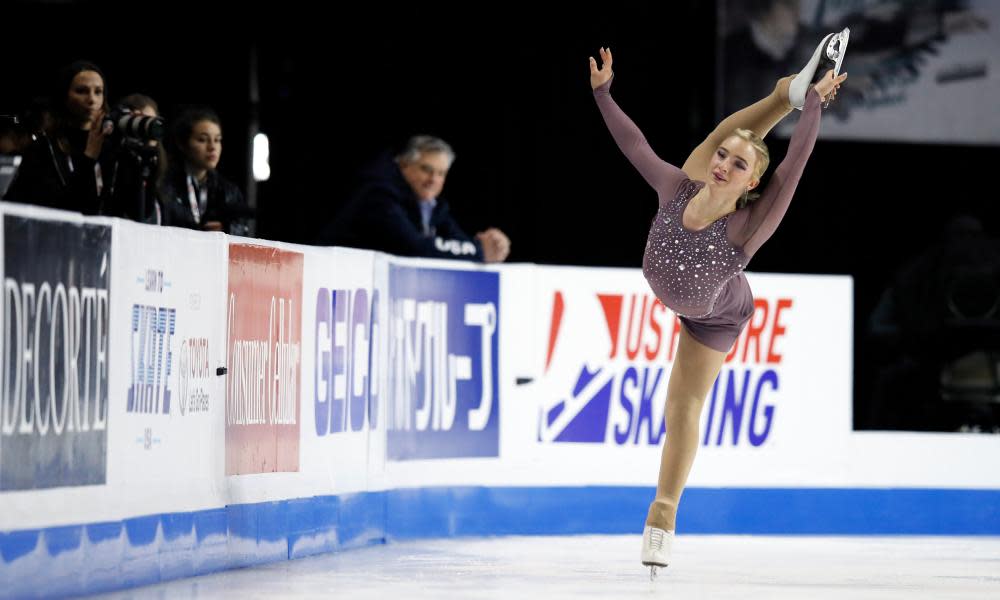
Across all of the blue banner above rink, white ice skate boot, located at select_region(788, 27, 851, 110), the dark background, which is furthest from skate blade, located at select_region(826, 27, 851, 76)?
the dark background

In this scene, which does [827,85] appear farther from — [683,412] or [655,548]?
[655,548]

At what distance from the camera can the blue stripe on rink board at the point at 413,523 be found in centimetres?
466

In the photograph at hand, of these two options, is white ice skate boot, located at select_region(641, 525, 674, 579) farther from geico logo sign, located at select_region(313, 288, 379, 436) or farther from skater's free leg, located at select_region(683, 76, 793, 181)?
geico logo sign, located at select_region(313, 288, 379, 436)

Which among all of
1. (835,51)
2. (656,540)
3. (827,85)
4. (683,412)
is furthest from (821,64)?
(656,540)

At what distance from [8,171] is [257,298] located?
3.01ft

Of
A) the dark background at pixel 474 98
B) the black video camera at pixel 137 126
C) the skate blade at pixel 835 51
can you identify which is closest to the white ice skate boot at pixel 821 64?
the skate blade at pixel 835 51

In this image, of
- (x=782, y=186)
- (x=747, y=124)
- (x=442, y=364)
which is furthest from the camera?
(x=442, y=364)

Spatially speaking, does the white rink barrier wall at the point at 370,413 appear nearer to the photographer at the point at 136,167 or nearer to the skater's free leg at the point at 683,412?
the photographer at the point at 136,167

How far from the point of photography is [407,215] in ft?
25.3

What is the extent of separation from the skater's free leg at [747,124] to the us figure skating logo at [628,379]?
2.12 m

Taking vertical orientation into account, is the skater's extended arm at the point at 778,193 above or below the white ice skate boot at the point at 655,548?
above

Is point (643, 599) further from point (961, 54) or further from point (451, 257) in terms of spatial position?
point (961, 54)

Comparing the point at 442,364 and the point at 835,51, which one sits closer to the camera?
the point at 835,51

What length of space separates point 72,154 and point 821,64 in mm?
2503
